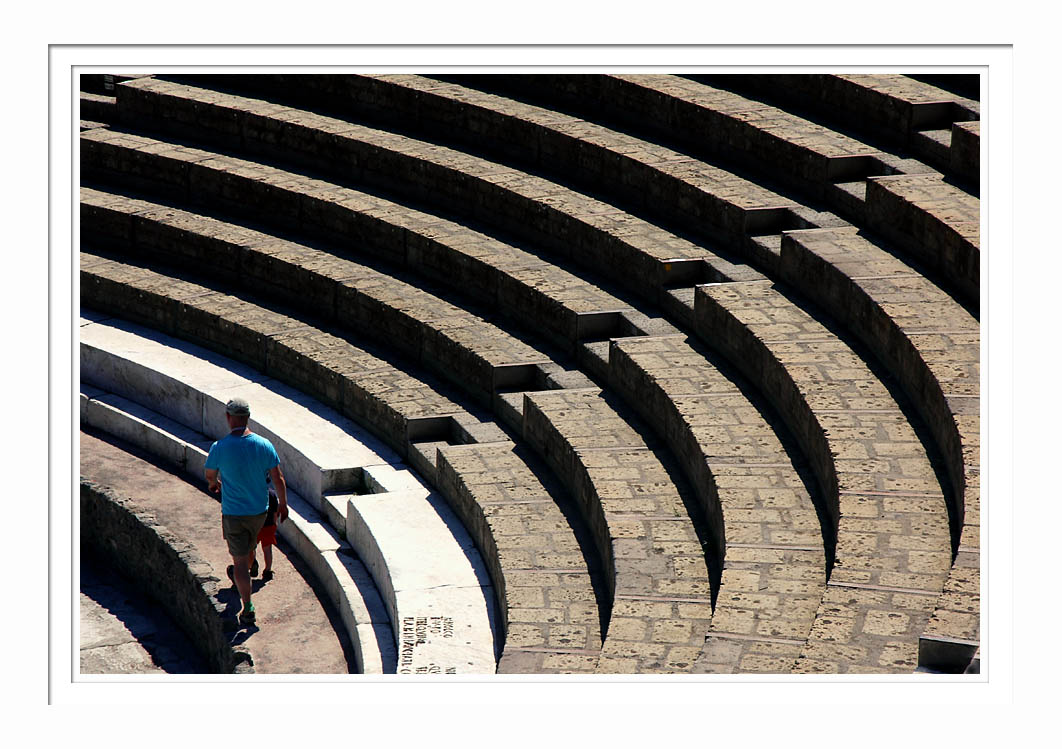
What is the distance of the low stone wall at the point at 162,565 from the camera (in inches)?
340

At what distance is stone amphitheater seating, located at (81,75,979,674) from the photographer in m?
7.03

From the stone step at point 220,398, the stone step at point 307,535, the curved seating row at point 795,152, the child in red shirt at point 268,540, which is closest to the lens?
the stone step at point 307,535

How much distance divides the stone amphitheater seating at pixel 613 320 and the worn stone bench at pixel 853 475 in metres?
0.02

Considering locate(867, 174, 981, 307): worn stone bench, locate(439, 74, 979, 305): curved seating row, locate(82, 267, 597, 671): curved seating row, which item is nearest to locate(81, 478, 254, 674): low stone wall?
locate(82, 267, 597, 671): curved seating row

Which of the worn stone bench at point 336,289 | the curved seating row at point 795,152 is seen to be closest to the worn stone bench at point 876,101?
the curved seating row at point 795,152

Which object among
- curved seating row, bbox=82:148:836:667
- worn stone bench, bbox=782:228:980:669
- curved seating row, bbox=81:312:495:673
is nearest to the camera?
worn stone bench, bbox=782:228:980:669

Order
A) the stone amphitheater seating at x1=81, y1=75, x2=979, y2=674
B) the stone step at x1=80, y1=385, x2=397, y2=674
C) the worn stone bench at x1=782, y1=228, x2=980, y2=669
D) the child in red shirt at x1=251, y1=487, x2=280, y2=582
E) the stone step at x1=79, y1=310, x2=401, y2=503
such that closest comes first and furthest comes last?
1. the worn stone bench at x1=782, y1=228, x2=980, y2=669
2. the stone amphitheater seating at x1=81, y1=75, x2=979, y2=674
3. the stone step at x1=80, y1=385, x2=397, y2=674
4. the child in red shirt at x1=251, y1=487, x2=280, y2=582
5. the stone step at x1=79, y1=310, x2=401, y2=503

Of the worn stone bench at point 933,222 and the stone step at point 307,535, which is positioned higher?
the worn stone bench at point 933,222

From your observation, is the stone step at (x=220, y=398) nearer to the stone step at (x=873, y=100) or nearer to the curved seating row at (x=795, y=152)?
the curved seating row at (x=795, y=152)

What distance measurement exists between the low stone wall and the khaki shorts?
421 mm

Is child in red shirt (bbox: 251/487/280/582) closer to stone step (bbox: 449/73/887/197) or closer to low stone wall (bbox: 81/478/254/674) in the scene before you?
low stone wall (bbox: 81/478/254/674)

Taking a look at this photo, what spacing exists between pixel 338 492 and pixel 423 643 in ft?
6.70

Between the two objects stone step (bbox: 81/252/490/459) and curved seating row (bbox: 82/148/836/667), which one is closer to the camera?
stone step (bbox: 81/252/490/459)
